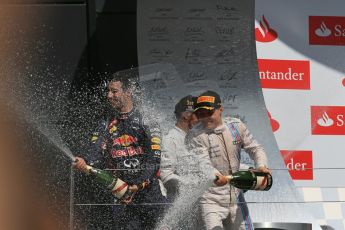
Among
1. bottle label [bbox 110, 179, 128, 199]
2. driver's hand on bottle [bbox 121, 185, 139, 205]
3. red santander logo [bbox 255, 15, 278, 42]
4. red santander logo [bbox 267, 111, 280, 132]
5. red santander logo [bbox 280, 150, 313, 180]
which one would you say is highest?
red santander logo [bbox 255, 15, 278, 42]

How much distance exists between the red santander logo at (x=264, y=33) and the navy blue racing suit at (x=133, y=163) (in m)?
1.51

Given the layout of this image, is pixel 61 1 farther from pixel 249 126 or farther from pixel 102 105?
pixel 249 126

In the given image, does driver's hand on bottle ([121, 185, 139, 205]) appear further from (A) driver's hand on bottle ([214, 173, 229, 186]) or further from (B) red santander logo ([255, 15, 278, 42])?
(B) red santander logo ([255, 15, 278, 42])

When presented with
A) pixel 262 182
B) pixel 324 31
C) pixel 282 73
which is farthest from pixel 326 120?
pixel 262 182

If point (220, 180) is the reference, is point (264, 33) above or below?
above

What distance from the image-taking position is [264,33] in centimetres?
629

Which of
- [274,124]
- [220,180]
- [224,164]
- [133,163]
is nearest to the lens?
[220,180]


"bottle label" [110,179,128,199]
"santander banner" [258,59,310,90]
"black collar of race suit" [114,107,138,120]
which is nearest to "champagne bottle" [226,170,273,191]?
"bottle label" [110,179,128,199]

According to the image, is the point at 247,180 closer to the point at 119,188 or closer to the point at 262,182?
the point at 262,182

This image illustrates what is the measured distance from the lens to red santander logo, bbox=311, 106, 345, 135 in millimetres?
6301

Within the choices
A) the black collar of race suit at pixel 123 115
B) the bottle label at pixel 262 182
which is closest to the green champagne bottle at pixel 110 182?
the black collar of race suit at pixel 123 115

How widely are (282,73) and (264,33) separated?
33cm

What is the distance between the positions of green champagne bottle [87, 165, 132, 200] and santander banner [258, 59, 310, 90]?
5.82ft

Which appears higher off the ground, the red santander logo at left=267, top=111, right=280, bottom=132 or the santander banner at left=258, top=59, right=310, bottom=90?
the santander banner at left=258, top=59, right=310, bottom=90
